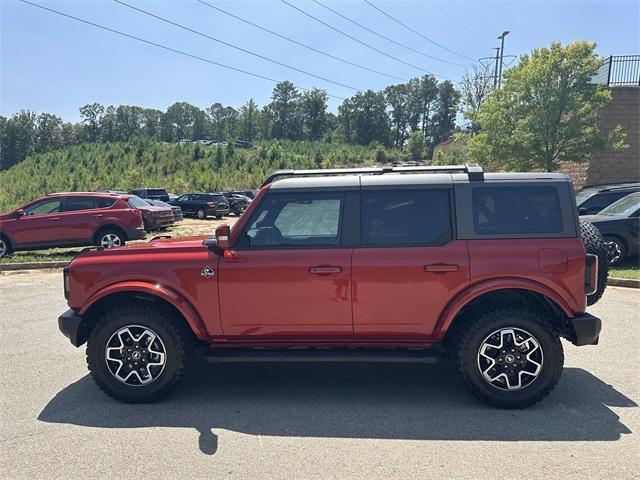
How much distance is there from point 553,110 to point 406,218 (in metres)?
15.6

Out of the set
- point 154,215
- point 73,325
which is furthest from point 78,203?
point 73,325

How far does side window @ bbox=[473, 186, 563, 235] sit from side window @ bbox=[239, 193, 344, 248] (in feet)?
3.83

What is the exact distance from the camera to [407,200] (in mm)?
3943

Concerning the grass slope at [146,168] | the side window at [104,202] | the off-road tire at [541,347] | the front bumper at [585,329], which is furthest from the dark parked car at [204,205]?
the front bumper at [585,329]

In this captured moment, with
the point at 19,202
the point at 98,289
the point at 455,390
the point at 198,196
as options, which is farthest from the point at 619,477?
the point at 19,202

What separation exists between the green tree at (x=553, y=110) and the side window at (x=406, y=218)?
14993 millimetres

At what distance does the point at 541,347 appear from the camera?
374 cm

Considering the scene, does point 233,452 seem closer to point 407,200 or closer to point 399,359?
point 399,359

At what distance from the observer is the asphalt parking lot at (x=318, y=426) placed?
3.02 m

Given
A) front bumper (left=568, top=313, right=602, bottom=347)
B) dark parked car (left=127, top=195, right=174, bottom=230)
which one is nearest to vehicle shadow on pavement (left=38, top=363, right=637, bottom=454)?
front bumper (left=568, top=313, right=602, bottom=347)

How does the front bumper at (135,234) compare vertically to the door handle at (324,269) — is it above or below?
below

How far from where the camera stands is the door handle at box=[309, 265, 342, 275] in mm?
3801

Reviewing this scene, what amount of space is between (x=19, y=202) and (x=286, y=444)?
37.3m

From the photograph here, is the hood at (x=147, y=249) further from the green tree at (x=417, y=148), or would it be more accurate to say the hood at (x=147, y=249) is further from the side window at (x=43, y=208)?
the green tree at (x=417, y=148)
